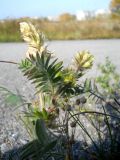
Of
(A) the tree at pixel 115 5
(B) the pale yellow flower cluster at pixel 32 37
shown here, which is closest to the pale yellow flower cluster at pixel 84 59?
(B) the pale yellow flower cluster at pixel 32 37

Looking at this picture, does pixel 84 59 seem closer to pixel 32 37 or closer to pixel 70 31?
pixel 32 37

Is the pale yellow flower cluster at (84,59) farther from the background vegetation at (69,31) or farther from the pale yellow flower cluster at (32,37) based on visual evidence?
the background vegetation at (69,31)

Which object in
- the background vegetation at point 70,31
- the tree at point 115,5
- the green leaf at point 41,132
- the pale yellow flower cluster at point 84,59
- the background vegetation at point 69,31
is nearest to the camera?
the green leaf at point 41,132

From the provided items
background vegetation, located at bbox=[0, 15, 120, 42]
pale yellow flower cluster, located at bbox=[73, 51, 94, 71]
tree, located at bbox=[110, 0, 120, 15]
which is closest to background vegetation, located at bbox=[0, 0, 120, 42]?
background vegetation, located at bbox=[0, 15, 120, 42]

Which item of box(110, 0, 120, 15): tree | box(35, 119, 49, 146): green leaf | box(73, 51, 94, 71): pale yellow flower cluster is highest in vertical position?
box(110, 0, 120, 15): tree

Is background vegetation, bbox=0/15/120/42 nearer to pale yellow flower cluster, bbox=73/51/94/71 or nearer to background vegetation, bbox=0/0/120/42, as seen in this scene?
background vegetation, bbox=0/0/120/42

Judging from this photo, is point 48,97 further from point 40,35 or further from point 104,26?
point 104,26

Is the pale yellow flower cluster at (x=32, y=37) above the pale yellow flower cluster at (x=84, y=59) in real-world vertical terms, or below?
above
